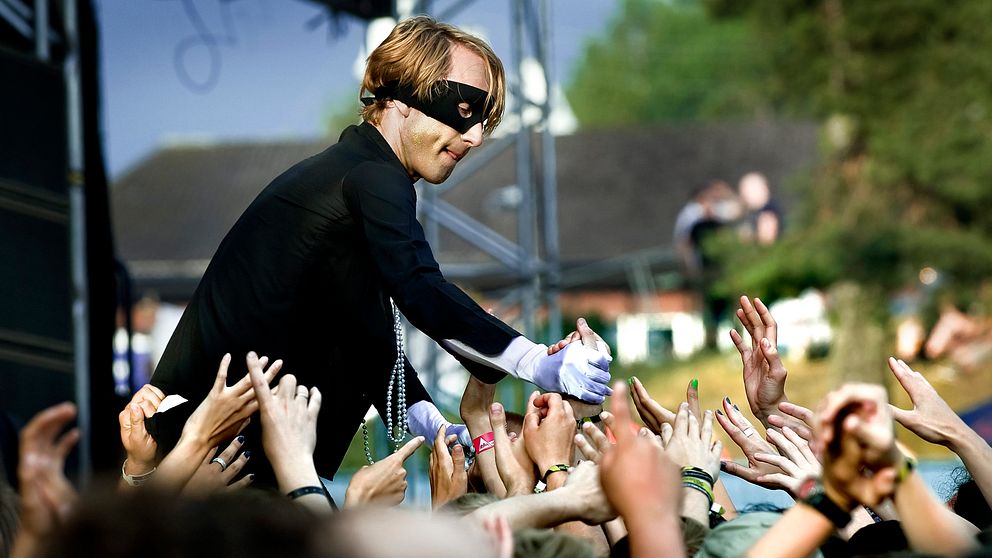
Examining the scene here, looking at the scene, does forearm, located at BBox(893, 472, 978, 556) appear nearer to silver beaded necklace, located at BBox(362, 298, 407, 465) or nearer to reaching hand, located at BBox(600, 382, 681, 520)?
reaching hand, located at BBox(600, 382, 681, 520)

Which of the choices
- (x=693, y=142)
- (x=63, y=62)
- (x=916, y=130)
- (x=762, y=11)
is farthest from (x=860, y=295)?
(x=693, y=142)

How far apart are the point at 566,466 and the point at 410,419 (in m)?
0.73

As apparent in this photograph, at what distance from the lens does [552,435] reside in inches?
84.7

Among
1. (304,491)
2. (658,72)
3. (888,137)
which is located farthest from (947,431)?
(658,72)

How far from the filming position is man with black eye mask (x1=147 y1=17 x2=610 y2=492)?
7.73 feet

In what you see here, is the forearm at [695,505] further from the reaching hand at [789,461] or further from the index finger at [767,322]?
the index finger at [767,322]

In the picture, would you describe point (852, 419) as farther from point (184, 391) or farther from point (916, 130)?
point (916, 130)

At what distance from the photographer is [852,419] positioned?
1.39 m

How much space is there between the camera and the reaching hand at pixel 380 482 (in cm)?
190

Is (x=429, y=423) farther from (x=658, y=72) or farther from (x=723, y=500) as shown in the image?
(x=658, y=72)

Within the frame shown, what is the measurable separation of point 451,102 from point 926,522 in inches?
53.5

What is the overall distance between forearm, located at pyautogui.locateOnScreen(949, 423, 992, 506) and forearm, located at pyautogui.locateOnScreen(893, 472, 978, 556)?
1.70 ft

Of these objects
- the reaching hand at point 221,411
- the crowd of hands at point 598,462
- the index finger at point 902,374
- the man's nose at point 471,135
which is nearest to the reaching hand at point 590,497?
the crowd of hands at point 598,462

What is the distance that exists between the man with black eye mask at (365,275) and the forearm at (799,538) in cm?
78
